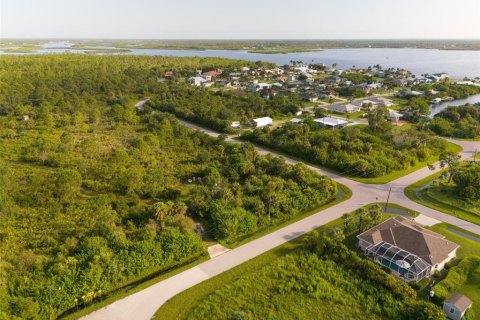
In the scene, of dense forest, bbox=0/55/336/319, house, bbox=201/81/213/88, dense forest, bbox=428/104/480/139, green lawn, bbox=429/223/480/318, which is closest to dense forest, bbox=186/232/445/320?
green lawn, bbox=429/223/480/318

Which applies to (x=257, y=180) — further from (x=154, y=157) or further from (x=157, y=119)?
(x=157, y=119)

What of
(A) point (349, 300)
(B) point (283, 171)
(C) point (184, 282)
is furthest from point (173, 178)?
(A) point (349, 300)

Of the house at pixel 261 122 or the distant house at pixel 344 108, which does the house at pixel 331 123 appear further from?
the distant house at pixel 344 108

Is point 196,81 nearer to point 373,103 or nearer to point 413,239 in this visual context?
point 373,103

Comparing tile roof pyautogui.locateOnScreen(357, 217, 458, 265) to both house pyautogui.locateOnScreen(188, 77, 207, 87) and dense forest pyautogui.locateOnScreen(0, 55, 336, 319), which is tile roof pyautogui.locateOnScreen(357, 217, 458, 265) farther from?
house pyautogui.locateOnScreen(188, 77, 207, 87)

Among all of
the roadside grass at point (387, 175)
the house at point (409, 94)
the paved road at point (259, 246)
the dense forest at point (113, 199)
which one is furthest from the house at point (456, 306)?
the house at point (409, 94)
